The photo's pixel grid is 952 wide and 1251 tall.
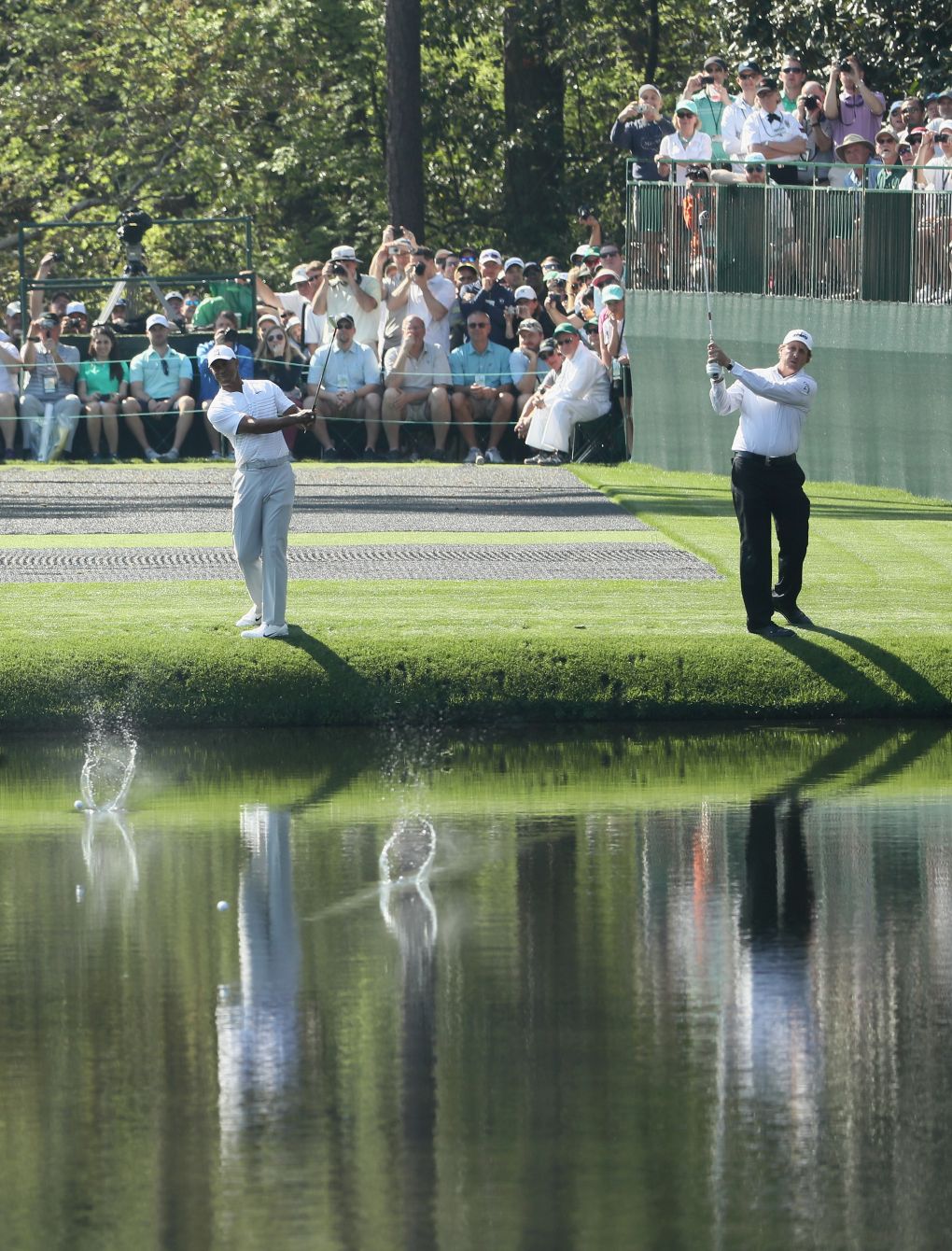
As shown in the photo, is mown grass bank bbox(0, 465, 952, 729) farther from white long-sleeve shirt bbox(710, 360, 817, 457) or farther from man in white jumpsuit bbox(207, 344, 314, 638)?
white long-sleeve shirt bbox(710, 360, 817, 457)

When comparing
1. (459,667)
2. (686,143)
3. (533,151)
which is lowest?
(459,667)

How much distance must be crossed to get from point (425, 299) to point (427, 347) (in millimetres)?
530

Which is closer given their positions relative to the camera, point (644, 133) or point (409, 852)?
point (409, 852)

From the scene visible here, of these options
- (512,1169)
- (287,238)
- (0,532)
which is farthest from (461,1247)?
(287,238)

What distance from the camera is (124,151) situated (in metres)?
45.7

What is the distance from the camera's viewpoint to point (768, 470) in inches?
575

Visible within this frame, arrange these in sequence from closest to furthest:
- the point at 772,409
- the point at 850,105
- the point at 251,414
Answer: the point at 251,414 → the point at 772,409 → the point at 850,105

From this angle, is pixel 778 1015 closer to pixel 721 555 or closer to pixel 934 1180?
pixel 934 1180

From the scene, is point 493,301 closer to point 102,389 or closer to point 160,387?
point 160,387

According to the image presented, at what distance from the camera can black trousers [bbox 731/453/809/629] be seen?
14594mm

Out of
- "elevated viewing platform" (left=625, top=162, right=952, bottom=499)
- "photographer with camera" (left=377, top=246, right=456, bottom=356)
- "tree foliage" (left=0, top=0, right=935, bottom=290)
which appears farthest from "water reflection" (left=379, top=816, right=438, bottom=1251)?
"tree foliage" (left=0, top=0, right=935, bottom=290)

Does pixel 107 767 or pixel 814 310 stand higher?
pixel 814 310

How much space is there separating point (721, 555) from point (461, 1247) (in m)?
12.8

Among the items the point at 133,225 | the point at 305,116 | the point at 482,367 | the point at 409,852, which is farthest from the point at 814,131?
the point at 305,116
